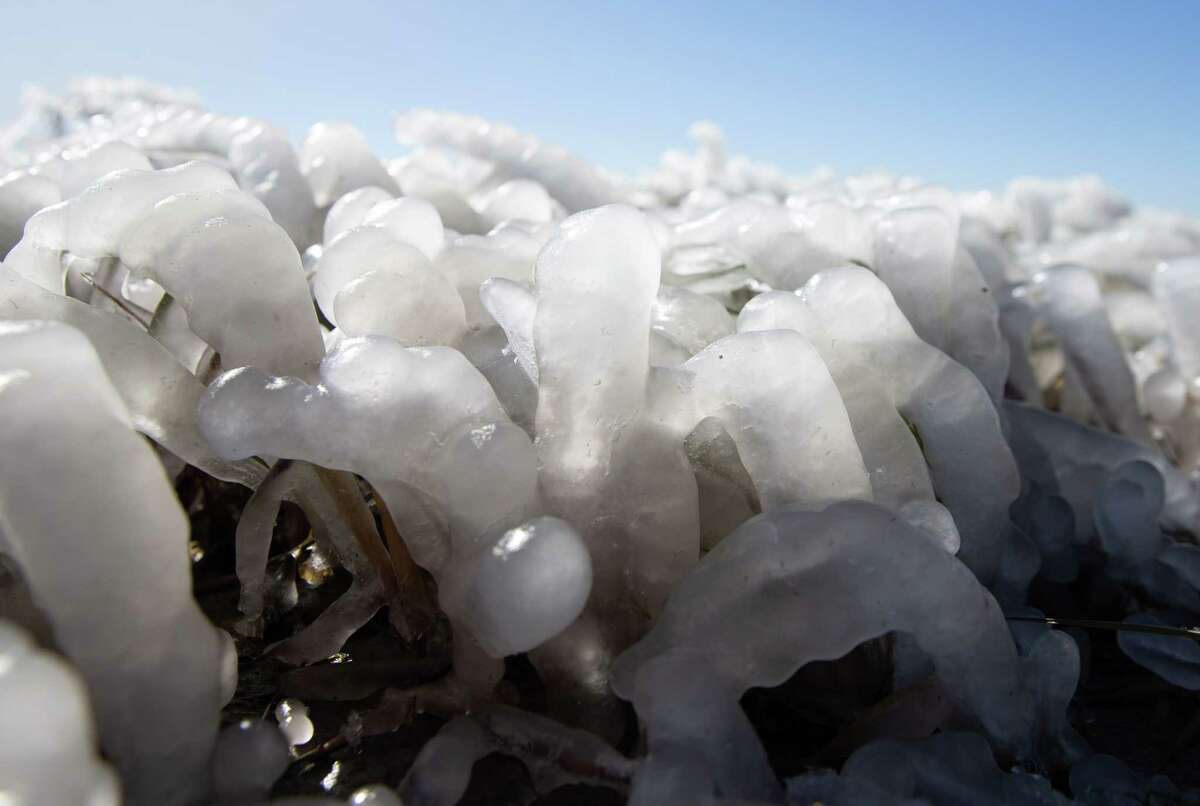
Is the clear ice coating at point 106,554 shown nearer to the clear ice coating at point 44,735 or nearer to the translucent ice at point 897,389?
the clear ice coating at point 44,735

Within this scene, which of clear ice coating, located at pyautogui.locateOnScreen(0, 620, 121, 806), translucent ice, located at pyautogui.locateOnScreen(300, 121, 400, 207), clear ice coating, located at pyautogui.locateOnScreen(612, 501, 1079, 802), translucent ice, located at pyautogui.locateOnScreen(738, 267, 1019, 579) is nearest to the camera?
clear ice coating, located at pyautogui.locateOnScreen(0, 620, 121, 806)

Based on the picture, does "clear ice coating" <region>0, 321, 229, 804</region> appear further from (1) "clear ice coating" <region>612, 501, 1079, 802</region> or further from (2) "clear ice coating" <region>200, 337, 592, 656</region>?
(1) "clear ice coating" <region>612, 501, 1079, 802</region>

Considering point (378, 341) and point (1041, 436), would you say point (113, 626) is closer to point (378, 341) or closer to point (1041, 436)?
point (378, 341)

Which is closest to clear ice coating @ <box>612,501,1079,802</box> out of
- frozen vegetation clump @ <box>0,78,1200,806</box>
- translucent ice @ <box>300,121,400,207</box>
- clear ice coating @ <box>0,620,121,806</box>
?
frozen vegetation clump @ <box>0,78,1200,806</box>

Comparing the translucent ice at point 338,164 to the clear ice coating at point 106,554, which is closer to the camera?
the clear ice coating at point 106,554

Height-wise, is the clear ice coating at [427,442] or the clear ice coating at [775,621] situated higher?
the clear ice coating at [427,442]

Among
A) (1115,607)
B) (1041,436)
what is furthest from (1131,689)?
(1041,436)

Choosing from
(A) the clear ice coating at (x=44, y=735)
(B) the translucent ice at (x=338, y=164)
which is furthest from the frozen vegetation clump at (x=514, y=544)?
(B) the translucent ice at (x=338, y=164)

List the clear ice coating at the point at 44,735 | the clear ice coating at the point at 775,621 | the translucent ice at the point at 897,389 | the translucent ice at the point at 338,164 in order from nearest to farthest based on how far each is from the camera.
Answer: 1. the clear ice coating at the point at 44,735
2. the clear ice coating at the point at 775,621
3. the translucent ice at the point at 897,389
4. the translucent ice at the point at 338,164

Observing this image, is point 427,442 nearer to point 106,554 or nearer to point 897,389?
point 106,554
